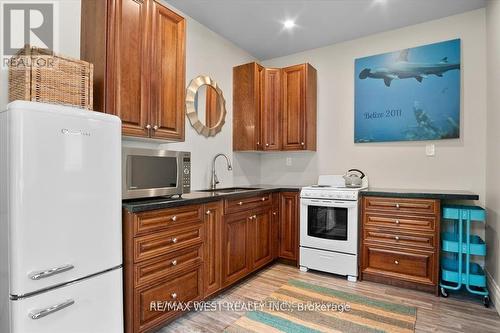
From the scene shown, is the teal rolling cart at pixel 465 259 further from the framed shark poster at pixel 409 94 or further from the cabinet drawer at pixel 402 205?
the framed shark poster at pixel 409 94

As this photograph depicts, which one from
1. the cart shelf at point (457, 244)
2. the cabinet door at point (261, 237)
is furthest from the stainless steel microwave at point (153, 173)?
the cart shelf at point (457, 244)

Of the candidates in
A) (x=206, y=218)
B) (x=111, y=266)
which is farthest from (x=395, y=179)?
(x=111, y=266)

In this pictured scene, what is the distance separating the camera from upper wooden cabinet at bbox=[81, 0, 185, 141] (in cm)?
189

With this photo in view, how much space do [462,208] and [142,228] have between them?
2.77m

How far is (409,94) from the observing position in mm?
3164

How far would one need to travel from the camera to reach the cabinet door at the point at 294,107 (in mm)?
3539

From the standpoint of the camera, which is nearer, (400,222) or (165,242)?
(165,242)

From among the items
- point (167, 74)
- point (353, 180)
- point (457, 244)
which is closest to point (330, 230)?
point (353, 180)

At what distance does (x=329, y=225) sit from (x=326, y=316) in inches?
42.5

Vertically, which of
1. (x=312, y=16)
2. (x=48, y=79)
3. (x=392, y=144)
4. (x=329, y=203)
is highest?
(x=312, y=16)

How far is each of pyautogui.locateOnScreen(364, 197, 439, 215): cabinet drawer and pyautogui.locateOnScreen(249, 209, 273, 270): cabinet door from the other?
110 cm

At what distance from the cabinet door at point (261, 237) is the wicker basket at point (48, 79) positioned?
193cm

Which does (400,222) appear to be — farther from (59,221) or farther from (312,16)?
(59,221)

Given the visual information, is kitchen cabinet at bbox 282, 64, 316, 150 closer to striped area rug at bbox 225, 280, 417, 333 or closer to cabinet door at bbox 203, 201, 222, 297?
cabinet door at bbox 203, 201, 222, 297
